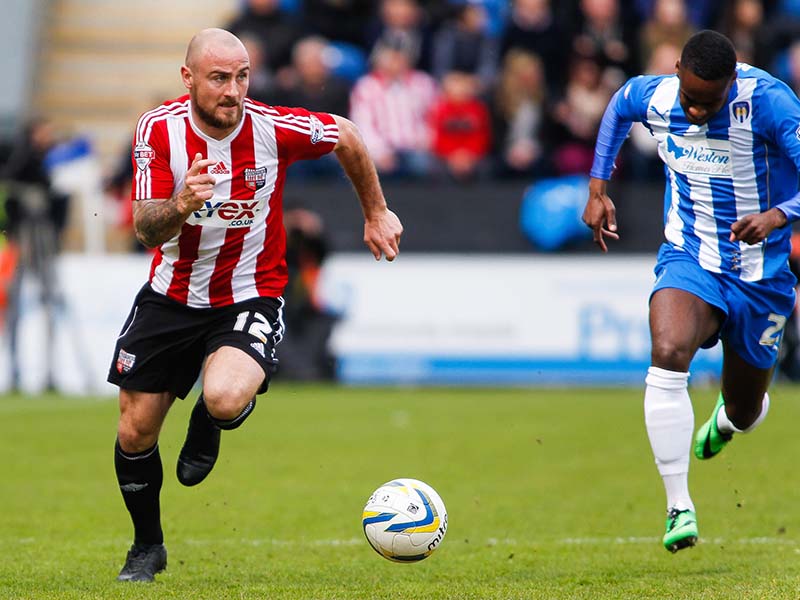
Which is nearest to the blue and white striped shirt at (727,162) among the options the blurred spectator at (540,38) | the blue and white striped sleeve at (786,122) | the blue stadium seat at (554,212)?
the blue and white striped sleeve at (786,122)

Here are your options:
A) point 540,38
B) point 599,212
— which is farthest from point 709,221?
point 540,38

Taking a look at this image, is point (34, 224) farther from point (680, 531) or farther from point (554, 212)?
point (680, 531)

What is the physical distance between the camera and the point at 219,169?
6590 millimetres

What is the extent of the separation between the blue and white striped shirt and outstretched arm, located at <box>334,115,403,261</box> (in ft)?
4.53

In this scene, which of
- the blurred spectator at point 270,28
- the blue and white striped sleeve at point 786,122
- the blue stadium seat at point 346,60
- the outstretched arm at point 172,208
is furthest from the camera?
the blue stadium seat at point 346,60

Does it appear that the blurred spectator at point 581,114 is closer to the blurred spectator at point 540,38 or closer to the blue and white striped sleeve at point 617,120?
the blurred spectator at point 540,38

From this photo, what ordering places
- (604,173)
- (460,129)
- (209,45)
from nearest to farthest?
(209,45), (604,173), (460,129)

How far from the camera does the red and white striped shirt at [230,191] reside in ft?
21.4

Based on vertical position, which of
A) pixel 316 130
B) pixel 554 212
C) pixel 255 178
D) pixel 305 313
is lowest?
pixel 305 313

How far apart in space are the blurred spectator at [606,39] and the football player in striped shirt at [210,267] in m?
11.7

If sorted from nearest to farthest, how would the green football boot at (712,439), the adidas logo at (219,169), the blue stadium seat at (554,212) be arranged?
the adidas logo at (219,169) → the green football boot at (712,439) → the blue stadium seat at (554,212)

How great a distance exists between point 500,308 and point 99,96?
30.7ft

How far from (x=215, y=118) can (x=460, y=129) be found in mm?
11898

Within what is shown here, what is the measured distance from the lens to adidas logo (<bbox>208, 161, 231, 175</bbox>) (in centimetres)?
657
